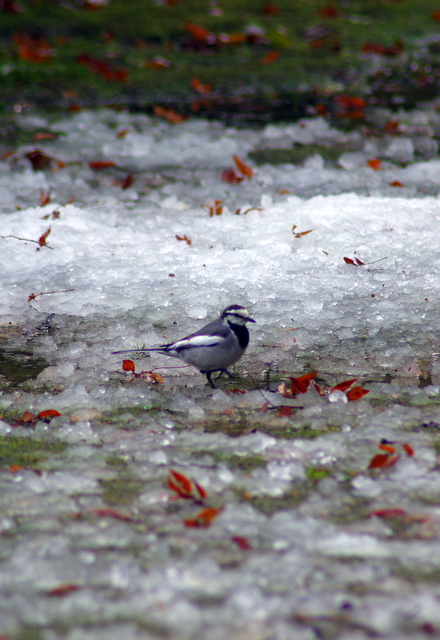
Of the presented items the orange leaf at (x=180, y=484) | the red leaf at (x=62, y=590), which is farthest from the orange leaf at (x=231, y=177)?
the red leaf at (x=62, y=590)

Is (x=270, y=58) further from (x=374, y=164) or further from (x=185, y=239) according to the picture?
(x=185, y=239)

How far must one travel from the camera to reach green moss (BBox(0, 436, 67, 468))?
266 cm

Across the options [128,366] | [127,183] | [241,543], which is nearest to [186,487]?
[241,543]

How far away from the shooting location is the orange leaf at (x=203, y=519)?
221 centimetres

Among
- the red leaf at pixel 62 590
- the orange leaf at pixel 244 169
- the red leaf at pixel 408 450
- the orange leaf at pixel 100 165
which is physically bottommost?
the orange leaf at pixel 100 165

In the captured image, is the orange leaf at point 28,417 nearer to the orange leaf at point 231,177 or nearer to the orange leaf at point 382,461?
the orange leaf at point 382,461

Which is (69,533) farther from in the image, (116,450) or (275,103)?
(275,103)

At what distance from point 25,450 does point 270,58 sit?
802 centimetres

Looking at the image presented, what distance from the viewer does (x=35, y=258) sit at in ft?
15.1

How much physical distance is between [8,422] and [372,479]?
1794 mm

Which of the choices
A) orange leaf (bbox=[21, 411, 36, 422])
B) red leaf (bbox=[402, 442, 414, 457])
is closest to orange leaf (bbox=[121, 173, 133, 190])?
orange leaf (bbox=[21, 411, 36, 422])

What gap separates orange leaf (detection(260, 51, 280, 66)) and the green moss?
7.72 meters

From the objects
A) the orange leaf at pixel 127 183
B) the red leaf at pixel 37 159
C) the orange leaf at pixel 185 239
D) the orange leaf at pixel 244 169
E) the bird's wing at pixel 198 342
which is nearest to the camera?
the bird's wing at pixel 198 342

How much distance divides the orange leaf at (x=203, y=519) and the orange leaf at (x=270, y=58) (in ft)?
26.8
